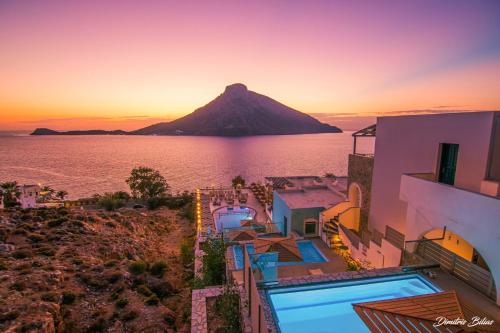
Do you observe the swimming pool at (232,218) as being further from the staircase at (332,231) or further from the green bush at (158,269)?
the staircase at (332,231)

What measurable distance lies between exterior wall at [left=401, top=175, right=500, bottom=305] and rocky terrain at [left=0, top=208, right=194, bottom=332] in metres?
10.7

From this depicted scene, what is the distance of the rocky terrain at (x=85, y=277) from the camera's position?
1034cm

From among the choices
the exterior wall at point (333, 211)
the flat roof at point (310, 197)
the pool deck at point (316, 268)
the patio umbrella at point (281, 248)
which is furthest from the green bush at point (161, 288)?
the exterior wall at point (333, 211)

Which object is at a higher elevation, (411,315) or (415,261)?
(411,315)

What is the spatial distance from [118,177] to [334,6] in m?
73.4

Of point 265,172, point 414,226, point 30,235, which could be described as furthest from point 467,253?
point 265,172

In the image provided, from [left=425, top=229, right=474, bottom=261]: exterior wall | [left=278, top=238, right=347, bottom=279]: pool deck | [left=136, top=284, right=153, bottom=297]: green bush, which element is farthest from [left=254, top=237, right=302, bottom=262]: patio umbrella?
[left=136, top=284, right=153, bottom=297]: green bush

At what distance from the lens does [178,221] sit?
28875 mm

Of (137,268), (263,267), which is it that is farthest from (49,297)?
(263,267)

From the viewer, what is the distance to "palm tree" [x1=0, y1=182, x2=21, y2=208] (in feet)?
105

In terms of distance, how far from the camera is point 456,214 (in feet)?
22.7

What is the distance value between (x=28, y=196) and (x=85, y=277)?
32.7 metres

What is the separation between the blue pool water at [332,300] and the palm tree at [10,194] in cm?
4095

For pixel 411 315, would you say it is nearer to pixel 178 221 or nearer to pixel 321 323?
pixel 321 323
